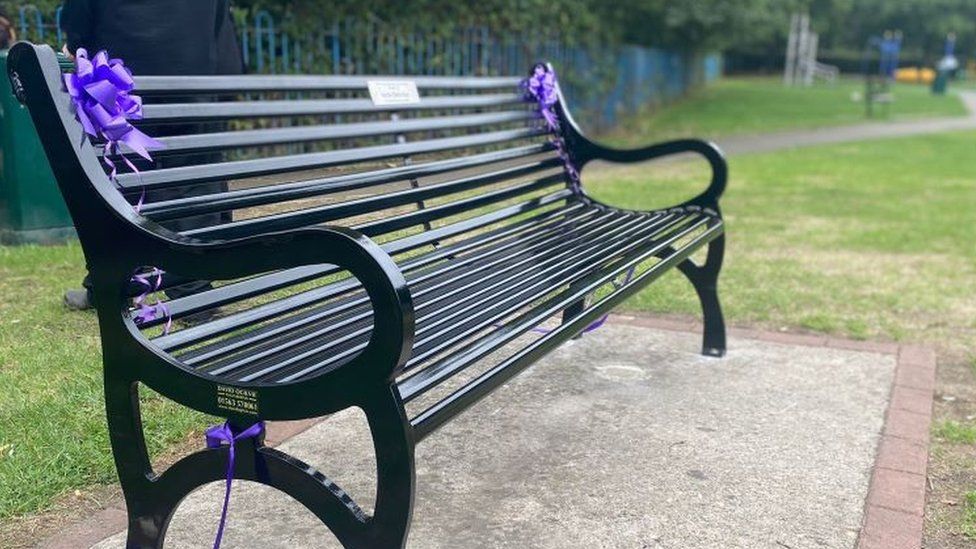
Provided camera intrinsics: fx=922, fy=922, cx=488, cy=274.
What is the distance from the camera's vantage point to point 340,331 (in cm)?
224

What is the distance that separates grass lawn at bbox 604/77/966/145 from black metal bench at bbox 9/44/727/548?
11.3 m

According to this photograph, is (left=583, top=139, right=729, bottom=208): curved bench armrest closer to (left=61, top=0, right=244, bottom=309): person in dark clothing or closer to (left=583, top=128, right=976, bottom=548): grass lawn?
(left=583, top=128, right=976, bottom=548): grass lawn

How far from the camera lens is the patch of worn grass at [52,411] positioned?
257 centimetres

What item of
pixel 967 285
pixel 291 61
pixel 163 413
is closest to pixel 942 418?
pixel 967 285

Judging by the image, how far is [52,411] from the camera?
9.71 ft

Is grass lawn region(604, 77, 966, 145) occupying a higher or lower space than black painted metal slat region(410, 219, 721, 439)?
lower

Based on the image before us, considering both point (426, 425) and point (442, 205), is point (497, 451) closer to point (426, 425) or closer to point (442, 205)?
point (442, 205)

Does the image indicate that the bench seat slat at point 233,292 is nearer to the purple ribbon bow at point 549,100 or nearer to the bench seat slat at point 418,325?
the bench seat slat at point 418,325

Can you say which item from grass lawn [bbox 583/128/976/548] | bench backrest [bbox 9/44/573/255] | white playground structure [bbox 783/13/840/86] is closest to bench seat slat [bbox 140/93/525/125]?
bench backrest [bbox 9/44/573/255]

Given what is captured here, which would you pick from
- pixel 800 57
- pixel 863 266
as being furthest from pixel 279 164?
pixel 800 57

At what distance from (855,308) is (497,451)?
274cm

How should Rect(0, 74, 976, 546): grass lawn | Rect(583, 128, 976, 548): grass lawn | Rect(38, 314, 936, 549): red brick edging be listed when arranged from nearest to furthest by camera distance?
Rect(38, 314, 936, 549): red brick edging → Rect(0, 74, 976, 546): grass lawn → Rect(583, 128, 976, 548): grass lawn

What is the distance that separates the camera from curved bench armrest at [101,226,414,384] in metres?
1.68

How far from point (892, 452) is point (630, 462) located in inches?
35.3
